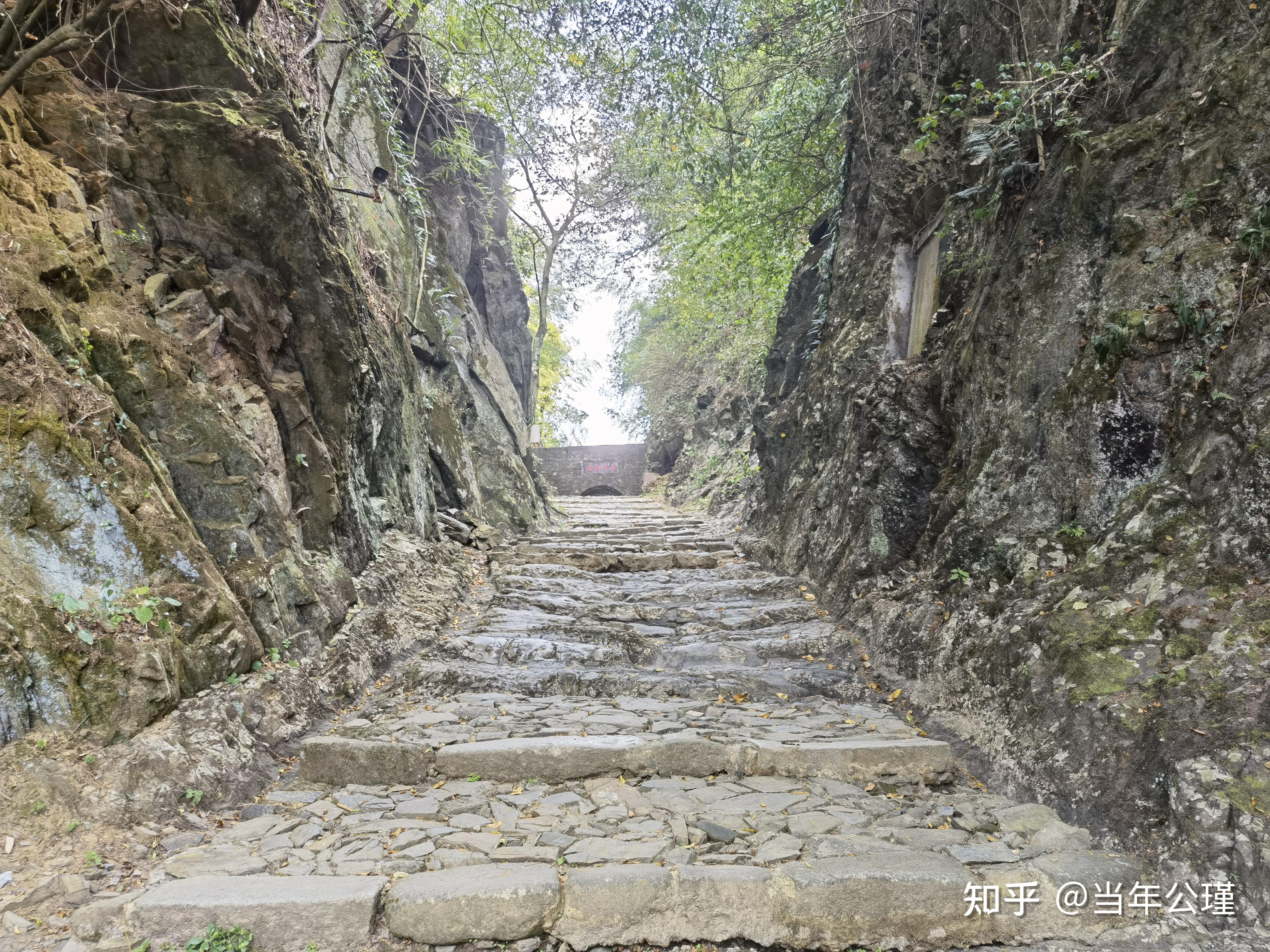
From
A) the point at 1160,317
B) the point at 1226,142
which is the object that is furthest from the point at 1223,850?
the point at 1226,142

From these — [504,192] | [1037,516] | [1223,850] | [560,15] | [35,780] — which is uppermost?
[504,192]

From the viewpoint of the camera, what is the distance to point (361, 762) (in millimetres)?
3344

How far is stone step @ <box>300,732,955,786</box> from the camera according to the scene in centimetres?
334

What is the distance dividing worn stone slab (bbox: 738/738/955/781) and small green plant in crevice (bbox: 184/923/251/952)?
231cm

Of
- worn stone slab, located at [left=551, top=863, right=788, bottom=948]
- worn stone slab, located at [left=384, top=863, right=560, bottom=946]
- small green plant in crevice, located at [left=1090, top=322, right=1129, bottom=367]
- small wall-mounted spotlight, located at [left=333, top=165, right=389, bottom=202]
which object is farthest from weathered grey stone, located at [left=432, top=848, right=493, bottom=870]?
small wall-mounted spotlight, located at [left=333, top=165, right=389, bottom=202]

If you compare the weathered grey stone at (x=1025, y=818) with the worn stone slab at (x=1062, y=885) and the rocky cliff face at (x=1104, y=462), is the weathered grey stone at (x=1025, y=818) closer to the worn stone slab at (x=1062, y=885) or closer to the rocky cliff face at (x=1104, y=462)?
the rocky cliff face at (x=1104, y=462)

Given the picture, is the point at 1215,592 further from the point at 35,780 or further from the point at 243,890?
the point at 35,780

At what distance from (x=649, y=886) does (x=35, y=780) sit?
229 cm

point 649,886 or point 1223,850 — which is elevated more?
point 1223,850

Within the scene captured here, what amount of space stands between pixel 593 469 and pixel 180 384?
747 inches

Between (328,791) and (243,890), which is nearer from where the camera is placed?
(243,890)

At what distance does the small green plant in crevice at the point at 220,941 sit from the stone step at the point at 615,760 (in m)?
1.11

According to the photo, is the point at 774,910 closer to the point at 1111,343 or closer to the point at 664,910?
the point at 664,910

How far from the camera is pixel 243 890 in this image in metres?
2.32
